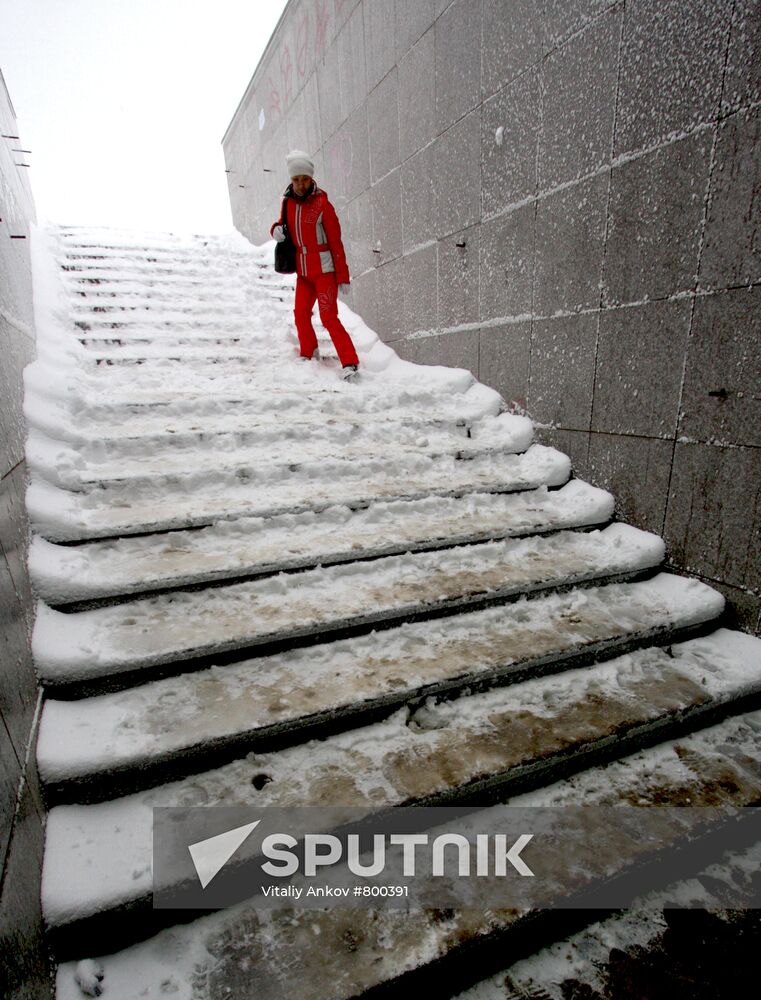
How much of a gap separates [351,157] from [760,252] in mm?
5072

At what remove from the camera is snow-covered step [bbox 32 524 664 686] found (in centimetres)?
180

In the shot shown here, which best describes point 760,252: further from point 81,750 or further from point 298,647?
point 81,750

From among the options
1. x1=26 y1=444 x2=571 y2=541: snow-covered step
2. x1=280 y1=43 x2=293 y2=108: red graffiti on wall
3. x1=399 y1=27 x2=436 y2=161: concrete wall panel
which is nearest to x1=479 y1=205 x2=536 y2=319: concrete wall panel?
x1=26 y1=444 x2=571 y2=541: snow-covered step

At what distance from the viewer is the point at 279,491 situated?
112 inches

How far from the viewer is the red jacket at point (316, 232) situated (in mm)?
4496

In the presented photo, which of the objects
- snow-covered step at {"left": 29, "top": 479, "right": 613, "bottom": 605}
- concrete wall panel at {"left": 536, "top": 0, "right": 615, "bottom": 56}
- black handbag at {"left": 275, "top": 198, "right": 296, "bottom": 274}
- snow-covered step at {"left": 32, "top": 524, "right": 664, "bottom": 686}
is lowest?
snow-covered step at {"left": 32, "top": 524, "right": 664, "bottom": 686}

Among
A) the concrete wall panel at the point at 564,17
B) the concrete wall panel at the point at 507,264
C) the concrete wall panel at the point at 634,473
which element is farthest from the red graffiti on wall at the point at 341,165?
the concrete wall panel at the point at 634,473

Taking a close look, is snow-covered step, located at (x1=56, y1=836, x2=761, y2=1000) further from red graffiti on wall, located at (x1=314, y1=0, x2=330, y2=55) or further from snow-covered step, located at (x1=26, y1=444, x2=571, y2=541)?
red graffiti on wall, located at (x1=314, y1=0, x2=330, y2=55)

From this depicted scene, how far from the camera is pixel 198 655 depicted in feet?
6.18

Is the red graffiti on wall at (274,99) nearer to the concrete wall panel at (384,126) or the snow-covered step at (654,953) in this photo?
the concrete wall panel at (384,126)

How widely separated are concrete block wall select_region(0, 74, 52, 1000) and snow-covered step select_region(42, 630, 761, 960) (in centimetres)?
7

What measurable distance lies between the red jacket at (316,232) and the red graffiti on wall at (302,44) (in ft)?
12.4

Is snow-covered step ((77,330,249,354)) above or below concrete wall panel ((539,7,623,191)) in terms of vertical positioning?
below

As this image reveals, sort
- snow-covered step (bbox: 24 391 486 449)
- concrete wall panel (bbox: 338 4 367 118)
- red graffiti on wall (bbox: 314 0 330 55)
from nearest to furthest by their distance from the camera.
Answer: snow-covered step (bbox: 24 391 486 449) < concrete wall panel (bbox: 338 4 367 118) < red graffiti on wall (bbox: 314 0 330 55)
